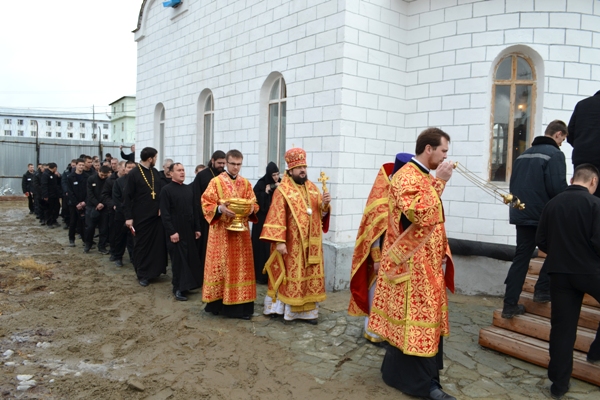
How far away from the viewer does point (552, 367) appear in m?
4.02

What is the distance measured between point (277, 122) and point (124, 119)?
4787 centimetres

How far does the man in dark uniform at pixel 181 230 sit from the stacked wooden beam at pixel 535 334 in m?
4.10

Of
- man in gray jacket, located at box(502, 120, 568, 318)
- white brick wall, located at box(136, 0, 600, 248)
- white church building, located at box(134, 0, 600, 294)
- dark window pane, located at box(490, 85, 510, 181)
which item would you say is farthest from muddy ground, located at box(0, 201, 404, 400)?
dark window pane, located at box(490, 85, 510, 181)

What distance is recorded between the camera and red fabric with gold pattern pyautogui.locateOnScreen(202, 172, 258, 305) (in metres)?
6.00

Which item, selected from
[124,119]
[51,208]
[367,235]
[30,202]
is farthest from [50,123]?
[367,235]

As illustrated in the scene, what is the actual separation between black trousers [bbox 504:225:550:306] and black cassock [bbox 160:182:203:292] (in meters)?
4.29

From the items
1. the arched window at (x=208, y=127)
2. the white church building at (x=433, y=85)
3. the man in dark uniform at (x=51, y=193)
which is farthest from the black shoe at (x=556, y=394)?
the man in dark uniform at (x=51, y=193)

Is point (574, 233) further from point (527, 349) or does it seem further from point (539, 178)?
point (527, 349)

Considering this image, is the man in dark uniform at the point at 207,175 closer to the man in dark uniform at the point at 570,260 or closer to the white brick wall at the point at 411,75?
the white brick wall at the point at 411,75

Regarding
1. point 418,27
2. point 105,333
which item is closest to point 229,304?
point 105,333

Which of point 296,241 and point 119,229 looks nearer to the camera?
point 296,241

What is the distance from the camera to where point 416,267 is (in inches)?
150

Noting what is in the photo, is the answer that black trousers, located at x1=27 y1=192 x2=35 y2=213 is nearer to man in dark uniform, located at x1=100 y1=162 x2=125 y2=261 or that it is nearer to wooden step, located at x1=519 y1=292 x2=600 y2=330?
man in dark uniform, located at x1=100 y1=162 x2=125 y2=261

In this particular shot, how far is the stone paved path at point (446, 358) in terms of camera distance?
13.8 ft
